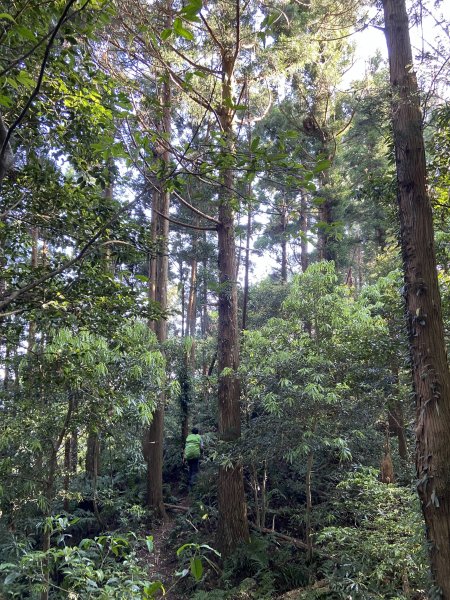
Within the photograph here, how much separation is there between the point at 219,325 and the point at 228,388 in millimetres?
1091

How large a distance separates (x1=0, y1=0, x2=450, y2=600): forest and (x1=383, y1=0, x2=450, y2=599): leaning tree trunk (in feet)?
0.06

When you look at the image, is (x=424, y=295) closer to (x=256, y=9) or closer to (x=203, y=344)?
(x=256, y=9)

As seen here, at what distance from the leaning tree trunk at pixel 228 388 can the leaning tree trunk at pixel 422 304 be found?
8.55 feet

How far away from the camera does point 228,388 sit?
667 centimetres

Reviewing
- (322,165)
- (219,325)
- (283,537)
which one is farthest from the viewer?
(219,325)

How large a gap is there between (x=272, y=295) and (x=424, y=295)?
10.7 metres

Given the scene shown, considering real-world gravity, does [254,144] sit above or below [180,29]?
below

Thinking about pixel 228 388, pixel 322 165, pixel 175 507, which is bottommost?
pixel 175 507

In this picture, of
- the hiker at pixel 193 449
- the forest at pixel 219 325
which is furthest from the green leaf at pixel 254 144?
the hiker at pixel 193 449

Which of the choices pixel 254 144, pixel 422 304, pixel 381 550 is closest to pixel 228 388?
pixel 381 550

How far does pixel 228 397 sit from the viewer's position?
666cm

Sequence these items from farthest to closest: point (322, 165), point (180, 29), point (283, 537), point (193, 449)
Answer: point (193, 449)
point (283, 537)
point (322, 165)
point (180, 29)

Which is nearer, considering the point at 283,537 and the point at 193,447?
the point at 283,537

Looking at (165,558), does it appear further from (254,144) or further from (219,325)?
(254,144)
